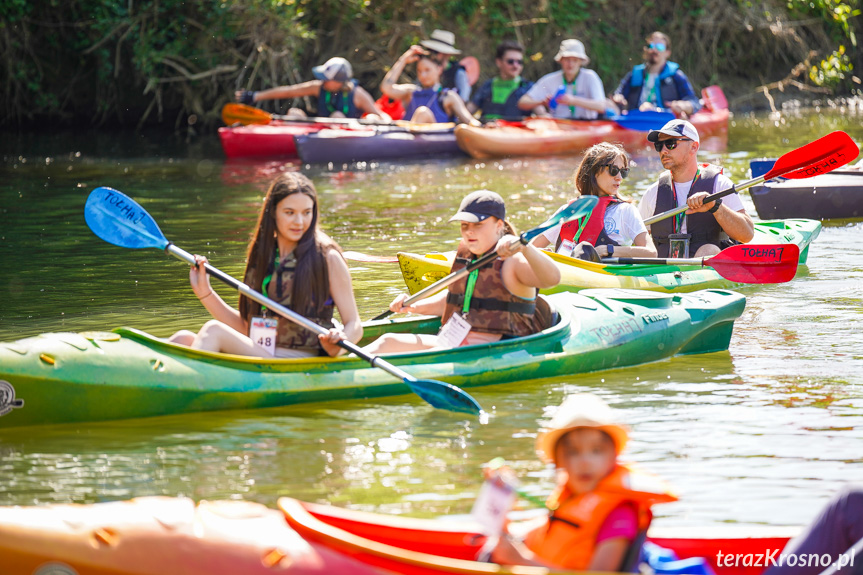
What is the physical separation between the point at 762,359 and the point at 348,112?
921cm

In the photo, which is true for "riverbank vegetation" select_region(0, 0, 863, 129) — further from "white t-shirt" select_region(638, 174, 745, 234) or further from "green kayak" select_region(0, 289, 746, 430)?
"green kayak" select_region(0, 289, 746, 430)

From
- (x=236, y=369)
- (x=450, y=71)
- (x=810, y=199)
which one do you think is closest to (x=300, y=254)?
(x=236, y=369)

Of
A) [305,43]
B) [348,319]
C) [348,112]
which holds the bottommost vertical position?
[348,319]

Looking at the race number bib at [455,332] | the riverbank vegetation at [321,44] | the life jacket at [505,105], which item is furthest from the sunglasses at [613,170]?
the riverbank vegetation at [321,44]

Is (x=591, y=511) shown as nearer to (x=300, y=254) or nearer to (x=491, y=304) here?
(x=300, y=254)

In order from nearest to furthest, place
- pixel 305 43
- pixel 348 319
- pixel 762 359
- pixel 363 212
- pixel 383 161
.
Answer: pixel 348 319
pixel 762 359
pixel 363 212
pixel 383 161
pixel 305 43

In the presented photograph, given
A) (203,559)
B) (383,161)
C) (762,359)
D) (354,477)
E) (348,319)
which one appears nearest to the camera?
(203,559)

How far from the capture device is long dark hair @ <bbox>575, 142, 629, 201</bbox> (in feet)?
19.8

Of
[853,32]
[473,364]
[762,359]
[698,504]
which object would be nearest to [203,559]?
[698,504]

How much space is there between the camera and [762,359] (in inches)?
217

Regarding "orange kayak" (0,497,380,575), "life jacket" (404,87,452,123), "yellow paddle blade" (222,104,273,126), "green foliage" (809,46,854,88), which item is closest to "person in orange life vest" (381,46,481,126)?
"life jacket" (404,87,452,123)

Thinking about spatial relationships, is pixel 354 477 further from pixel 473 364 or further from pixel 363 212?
pixel 363 212

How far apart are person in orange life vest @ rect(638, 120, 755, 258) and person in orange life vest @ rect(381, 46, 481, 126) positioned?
270 inches

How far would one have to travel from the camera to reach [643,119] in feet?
44.1
